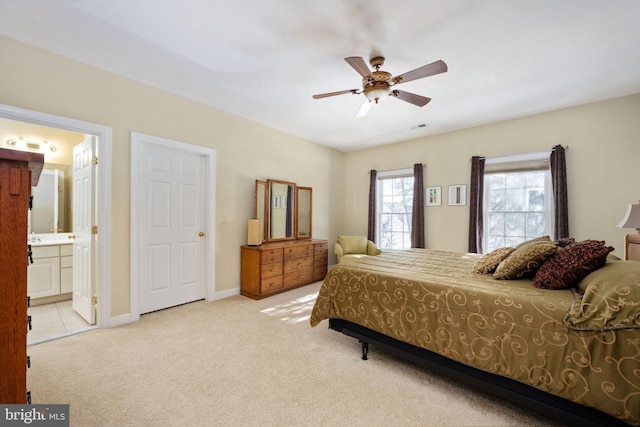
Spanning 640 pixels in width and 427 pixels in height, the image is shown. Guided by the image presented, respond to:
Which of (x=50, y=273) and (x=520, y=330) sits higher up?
(x=520, y=330)

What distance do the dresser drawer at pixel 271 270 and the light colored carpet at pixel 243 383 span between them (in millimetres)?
1083

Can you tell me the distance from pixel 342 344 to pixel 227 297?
210cm

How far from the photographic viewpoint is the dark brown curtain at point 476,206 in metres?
4.21

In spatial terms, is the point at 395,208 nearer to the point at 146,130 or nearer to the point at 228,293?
the point at 228,293

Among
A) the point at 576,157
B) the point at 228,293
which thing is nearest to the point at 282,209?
the point at 228,293

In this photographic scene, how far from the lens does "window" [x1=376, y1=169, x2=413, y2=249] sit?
528 cm

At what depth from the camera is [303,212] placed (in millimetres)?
5059

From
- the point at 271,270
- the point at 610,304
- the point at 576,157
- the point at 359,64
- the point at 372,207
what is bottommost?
the point at 271,270

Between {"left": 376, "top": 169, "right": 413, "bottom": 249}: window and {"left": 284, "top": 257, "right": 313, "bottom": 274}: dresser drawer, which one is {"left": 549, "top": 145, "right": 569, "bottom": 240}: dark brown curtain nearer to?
{"left": 376, "top": 169, "right": 413, "bottom": 249}: window

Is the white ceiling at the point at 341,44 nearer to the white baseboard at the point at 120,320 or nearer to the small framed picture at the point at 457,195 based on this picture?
the small framed picture at the point at 457,195

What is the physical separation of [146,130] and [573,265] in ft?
13.7

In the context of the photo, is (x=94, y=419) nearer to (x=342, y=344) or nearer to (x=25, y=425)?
(x=25, y=425)

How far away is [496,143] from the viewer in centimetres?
419

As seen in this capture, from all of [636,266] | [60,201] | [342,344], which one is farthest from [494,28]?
[60,201]
